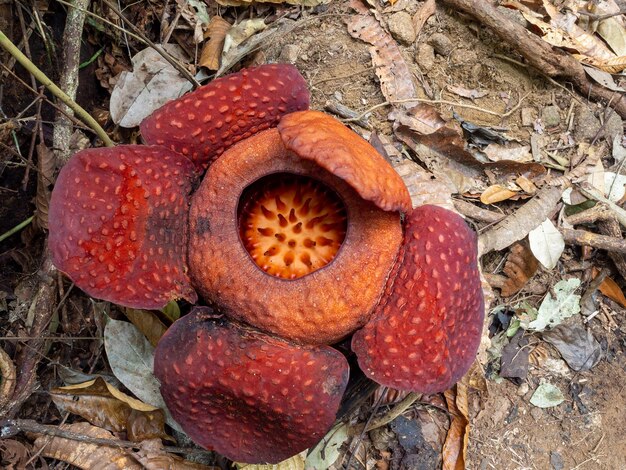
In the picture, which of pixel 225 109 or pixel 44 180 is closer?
pixel 225 109

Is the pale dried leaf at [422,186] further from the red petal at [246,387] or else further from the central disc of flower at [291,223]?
the red petal at [246,387]

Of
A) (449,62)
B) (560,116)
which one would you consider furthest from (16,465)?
(560,116)

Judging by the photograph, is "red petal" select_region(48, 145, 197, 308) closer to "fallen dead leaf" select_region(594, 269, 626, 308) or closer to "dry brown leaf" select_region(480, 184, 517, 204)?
"dry brown leaf" select_region(480, 184, 517, 204)

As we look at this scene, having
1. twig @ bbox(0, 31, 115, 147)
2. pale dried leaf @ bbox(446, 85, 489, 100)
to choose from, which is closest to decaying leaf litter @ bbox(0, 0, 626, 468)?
pale dried leaf @ bbox(446, 85, 489, 100)

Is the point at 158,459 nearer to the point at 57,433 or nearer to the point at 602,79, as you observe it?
the point at 57,433

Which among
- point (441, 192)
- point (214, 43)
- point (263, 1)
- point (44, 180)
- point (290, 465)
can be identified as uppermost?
point (263, 1)

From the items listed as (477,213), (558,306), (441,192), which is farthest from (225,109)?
(558,306)
